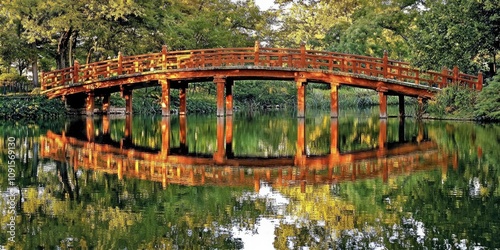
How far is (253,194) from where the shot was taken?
1011 cm

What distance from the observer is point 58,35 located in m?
36.6

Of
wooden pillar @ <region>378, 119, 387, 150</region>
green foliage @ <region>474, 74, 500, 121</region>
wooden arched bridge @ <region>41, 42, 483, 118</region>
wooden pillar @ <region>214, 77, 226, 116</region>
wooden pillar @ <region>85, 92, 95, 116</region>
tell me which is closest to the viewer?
wooden pillar @ <region>378, 119, 387, 150</region>

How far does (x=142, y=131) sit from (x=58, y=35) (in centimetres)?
1583

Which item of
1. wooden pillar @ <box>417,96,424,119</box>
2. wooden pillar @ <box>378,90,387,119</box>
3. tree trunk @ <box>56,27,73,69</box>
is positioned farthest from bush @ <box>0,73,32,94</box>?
wooden pillar @ <box>417,96,424,119</box>

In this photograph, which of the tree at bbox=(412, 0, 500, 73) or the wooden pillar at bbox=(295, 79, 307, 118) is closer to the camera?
the tree at bbox=(412, 0, 500, 73)

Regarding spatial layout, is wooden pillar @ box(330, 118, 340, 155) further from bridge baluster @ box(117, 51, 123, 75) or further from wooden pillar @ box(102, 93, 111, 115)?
wooden pillar @ box(102, 93, 111, 115)

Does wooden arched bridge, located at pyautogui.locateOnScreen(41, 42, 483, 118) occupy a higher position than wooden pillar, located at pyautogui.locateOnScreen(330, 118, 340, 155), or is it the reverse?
wooden arched bridge, located at pyautogui.locateOnScreen(41, 42, 483, 118)

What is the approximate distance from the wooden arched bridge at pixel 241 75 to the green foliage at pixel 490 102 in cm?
146

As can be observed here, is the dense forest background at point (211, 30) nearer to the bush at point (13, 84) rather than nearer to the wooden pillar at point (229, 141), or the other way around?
the bush at point (13, 84)

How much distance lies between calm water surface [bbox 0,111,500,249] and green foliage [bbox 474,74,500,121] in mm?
5937

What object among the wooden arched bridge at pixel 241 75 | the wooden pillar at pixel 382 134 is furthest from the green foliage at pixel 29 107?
the wooden pillar at pixel 382 134

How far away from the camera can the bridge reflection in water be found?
1192 centimetres

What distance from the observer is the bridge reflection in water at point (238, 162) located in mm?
11922

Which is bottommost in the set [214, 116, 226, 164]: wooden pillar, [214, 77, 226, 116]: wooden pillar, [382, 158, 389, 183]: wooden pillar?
[382, 158, 389, 183]: wooden pillar
